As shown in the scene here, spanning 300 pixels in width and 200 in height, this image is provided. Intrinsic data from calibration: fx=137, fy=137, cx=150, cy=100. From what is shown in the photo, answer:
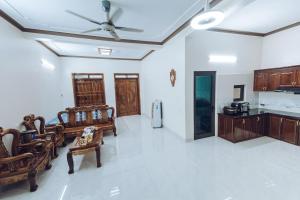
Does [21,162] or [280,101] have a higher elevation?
[280,101]

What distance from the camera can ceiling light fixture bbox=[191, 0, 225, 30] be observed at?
1.79 meters

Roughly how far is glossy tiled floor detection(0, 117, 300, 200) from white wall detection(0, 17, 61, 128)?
137 centimetres

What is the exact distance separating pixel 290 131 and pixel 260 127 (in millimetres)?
591

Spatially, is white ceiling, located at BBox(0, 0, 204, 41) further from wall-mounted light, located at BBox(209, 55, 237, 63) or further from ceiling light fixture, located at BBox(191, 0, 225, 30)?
wall-mounted light, located at BBox(209, 55, 237, 63)

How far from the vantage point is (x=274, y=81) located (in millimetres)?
3736

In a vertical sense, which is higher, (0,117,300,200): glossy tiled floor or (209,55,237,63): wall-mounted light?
(209,55,237,63): wall-mounted light

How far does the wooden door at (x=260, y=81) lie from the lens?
3.92m

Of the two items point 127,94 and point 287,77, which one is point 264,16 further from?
point 127,94

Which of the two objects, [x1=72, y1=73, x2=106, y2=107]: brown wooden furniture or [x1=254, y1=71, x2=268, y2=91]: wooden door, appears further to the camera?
[x1=72, y1=73, x2=106, y2=107]: brown wooden furniture

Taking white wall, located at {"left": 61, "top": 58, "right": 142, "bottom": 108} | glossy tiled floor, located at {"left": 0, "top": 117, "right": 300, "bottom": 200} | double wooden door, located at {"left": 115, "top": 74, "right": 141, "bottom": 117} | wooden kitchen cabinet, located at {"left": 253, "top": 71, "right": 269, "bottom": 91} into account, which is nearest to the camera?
glossy tiled floor, located at {"left": 0, "top": 117, "right": 300, "bottom": 200}

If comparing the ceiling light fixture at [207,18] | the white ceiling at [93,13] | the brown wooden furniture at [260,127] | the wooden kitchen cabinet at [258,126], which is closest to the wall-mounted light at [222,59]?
the white ceiling at [93,13]

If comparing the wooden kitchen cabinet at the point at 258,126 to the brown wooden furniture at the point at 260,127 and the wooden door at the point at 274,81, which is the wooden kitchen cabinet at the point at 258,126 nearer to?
the brown wooden furniture at the point at 260,127

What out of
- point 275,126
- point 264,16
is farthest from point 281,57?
point 275,126

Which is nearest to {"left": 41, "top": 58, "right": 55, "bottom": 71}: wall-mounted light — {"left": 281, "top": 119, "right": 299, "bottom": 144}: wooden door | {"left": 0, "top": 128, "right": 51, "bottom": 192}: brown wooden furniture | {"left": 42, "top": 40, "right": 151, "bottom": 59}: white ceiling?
{"left": 42, "top": 40, "right": 151, "bottom": 59}: white ceiling
